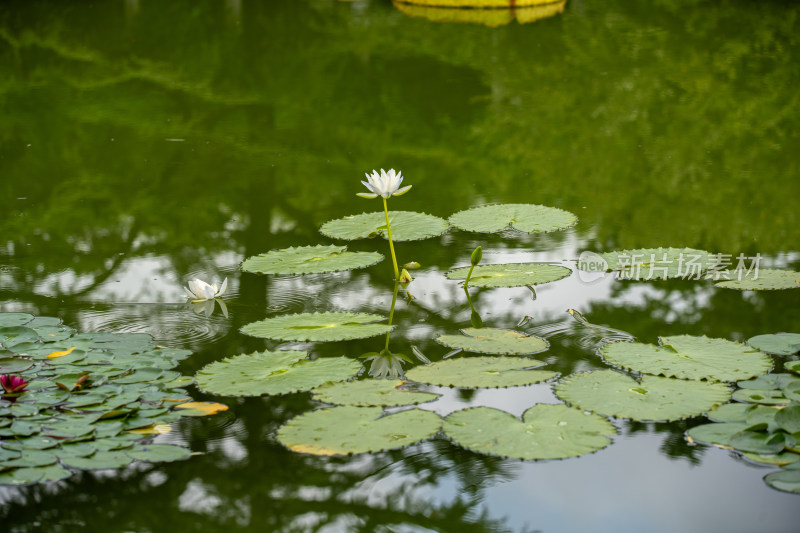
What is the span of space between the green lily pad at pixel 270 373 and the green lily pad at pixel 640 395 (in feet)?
1.96

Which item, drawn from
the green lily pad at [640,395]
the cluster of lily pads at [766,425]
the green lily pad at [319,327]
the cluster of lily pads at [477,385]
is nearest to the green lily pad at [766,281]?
the cluster of lily pads at [477,385]

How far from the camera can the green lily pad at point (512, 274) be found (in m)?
2.89

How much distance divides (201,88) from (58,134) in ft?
4.77

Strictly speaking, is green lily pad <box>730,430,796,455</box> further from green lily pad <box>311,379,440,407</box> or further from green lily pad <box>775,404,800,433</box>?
green lily pad <box>311,379,440,407</box>

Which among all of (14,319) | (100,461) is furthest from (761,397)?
(14,319)

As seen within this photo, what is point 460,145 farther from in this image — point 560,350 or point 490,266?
point 560,350

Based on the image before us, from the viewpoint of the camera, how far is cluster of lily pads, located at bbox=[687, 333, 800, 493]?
1.85 meters

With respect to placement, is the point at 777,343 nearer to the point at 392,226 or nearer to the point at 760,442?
the point at 760,442

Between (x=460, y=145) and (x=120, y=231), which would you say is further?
(x=460, y=145)

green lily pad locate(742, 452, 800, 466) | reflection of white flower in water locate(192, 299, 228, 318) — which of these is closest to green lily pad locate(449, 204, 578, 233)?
reflection of white flower in water locate(192, 299, 228, 318)

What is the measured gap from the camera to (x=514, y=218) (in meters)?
3.50

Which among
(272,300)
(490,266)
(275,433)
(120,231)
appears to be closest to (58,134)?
(120,231)

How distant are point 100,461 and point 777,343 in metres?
1.79

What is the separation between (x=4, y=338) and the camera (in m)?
2.49
